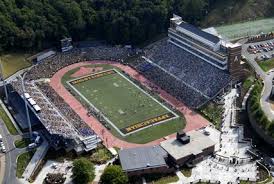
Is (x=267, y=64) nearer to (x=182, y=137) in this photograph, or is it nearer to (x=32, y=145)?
(x=182, y=137)

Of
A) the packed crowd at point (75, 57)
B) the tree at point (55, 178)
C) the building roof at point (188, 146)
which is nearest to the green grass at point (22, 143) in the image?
the tree at point (55, 178)

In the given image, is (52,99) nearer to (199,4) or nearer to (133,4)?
(133,4)

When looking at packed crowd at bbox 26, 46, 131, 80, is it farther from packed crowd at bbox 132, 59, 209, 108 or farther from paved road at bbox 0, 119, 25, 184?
paved road at bbox 0, 119, 25, 184

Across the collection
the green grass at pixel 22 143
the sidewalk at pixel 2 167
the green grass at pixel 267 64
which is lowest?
the sidewalk at pixel 2 167

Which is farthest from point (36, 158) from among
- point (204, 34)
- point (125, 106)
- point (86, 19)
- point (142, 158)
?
point (86, 19)

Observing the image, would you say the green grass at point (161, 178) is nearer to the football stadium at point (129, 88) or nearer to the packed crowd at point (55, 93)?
the football stadium at point (129, 88)

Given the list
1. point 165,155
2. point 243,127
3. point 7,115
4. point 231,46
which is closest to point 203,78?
point 231,46

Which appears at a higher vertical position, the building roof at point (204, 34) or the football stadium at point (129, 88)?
the building roof at point (204, 34)

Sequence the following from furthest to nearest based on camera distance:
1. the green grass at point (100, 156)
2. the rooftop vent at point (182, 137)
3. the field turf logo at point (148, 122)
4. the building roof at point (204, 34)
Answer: the building roof at point (204, 34) < the field turf logo at point (148, 122) < the rooftop vent at point (182, 137) < the green grass at point (100, 156)
